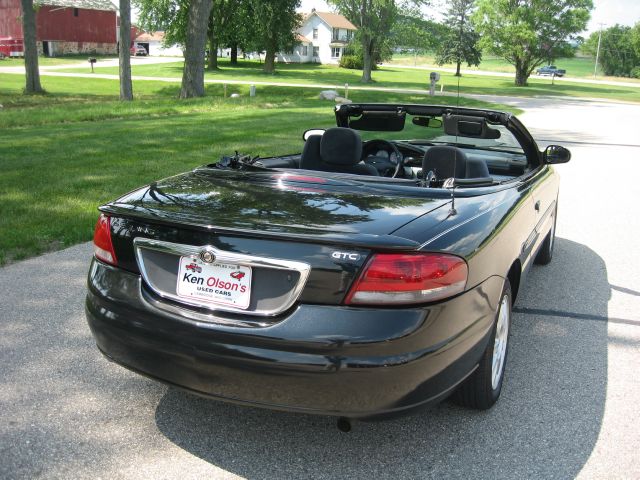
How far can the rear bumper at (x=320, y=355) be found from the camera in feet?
7.86

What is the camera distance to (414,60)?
109 metres

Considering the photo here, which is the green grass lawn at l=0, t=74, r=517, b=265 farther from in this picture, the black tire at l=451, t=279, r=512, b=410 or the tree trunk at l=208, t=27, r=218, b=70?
the tree trunk at l=208, t=27, r=218, b=70

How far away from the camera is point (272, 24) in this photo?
5278cm

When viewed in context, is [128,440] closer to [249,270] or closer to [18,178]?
[249,270]

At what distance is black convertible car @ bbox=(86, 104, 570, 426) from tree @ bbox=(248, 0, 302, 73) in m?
51.3

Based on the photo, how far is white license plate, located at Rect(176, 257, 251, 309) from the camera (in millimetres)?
2539

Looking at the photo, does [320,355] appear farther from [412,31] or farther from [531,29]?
[531,29]

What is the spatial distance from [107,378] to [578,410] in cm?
237

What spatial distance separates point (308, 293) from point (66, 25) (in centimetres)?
8191

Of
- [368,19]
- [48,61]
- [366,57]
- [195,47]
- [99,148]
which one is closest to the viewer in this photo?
[99,148]

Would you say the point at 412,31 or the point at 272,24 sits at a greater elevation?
the point at 272,24

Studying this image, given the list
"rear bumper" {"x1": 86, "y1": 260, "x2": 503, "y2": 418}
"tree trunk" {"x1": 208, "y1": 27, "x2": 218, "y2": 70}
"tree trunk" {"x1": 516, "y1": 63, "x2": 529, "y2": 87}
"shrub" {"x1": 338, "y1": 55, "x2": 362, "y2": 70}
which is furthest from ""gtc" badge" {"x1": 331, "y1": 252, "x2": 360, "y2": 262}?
"shrub" {"x1": 338, "y1": 55, "x2": 362, "y2": 70}

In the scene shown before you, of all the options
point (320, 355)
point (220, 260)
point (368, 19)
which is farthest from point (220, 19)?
point (320, 355)

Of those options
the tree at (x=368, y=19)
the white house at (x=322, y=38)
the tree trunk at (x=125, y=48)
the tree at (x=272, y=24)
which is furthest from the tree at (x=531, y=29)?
the white house at (x=322, y=38)
